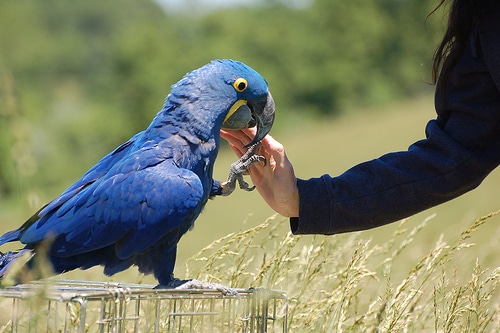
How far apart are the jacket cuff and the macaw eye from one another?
492 millimetres

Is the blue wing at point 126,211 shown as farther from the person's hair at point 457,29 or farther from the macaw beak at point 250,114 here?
the person's hair at point 457,29

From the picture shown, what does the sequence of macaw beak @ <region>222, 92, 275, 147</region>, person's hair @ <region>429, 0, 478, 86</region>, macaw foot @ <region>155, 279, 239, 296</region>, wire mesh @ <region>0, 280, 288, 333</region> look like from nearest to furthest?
wire mesh @ <region>0, 280, 288, 333</region>, macaw foot @ <region>155, 279, 239, 296</region>, person's hair @ <region>429, 0, 478, 86</region>, macaw beak @ <region>222, 92, 275, 147</region>

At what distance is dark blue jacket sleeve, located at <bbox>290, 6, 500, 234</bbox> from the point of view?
240 cm

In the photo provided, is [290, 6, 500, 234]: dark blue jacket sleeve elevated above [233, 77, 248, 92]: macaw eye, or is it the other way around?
[233, 77, 248, 92]: macaw eye

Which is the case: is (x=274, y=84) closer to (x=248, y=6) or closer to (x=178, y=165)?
(x=248, y=6)

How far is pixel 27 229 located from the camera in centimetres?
253

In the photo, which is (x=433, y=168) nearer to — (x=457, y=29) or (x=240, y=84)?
(x=457, y=29)

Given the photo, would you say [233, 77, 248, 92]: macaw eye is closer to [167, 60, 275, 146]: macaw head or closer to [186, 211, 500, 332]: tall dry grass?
[167, 60, 275, 146]: macaw head

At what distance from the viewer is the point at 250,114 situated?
9.51 feet

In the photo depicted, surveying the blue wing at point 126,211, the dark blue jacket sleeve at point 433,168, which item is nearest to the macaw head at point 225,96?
the blue wing at point 126,211

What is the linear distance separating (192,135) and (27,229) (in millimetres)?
655

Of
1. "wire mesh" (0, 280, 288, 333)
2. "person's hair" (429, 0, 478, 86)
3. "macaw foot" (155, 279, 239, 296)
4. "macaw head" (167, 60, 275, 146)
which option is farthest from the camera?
"macaw head" (167, 60, 275, 146)

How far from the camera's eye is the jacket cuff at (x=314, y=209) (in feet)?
8.25

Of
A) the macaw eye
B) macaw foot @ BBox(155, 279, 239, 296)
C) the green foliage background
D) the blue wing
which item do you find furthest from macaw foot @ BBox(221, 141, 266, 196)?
the green foliage background
